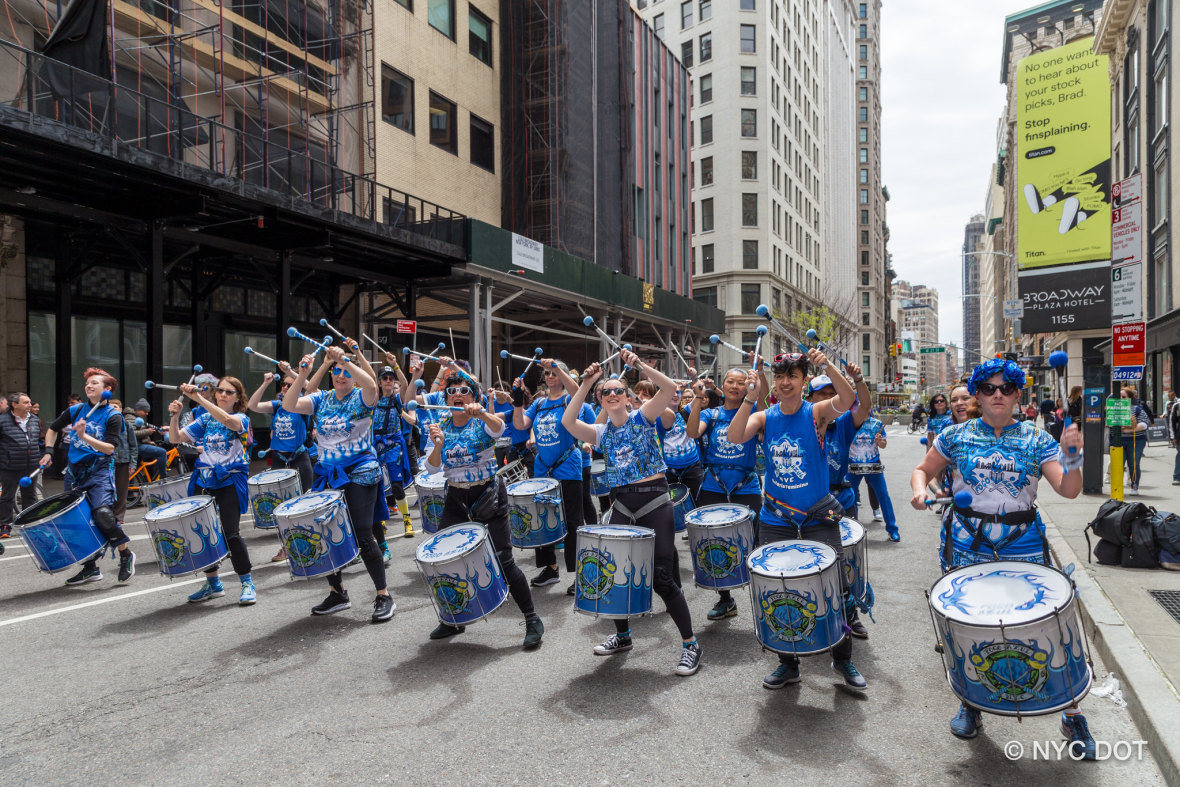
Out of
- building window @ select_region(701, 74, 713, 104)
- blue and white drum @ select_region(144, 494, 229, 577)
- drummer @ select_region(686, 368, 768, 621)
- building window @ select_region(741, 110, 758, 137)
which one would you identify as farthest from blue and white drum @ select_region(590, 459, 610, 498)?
building window @ select_region(701, 74, 713, 104)

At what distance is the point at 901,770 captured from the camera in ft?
11.4

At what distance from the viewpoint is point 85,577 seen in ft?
23.7

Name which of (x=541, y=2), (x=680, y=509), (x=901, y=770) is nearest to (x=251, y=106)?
(x=541, y=2)

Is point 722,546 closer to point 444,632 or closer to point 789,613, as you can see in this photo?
point 789,613

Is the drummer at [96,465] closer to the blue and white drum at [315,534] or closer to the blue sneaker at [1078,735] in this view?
the blue and white drum at [315,534]

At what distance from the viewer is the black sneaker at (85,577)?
7.16 m

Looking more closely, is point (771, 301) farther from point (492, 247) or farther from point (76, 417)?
point (76, 417)

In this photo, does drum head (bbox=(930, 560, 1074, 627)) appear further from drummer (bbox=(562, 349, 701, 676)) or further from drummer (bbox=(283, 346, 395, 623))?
drummer (bbox=(283, 346, 395, 623))

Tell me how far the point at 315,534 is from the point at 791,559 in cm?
343

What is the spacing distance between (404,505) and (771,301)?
48552 mm

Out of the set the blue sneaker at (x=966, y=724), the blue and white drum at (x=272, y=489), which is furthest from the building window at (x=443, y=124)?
→ the blue sneaker at (x=966, y=724)

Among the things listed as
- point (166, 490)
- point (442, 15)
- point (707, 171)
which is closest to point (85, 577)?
point (166, 490)

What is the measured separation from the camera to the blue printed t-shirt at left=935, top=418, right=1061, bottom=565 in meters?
3.75

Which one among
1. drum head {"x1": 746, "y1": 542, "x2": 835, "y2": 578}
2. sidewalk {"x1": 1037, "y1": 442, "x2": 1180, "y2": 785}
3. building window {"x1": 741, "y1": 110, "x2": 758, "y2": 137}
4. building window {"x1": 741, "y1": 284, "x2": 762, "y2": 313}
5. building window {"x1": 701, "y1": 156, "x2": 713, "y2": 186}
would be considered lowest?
sidewalk {"x1": 1037, "y1": 442, "x2": 1180, "y2": 785}
